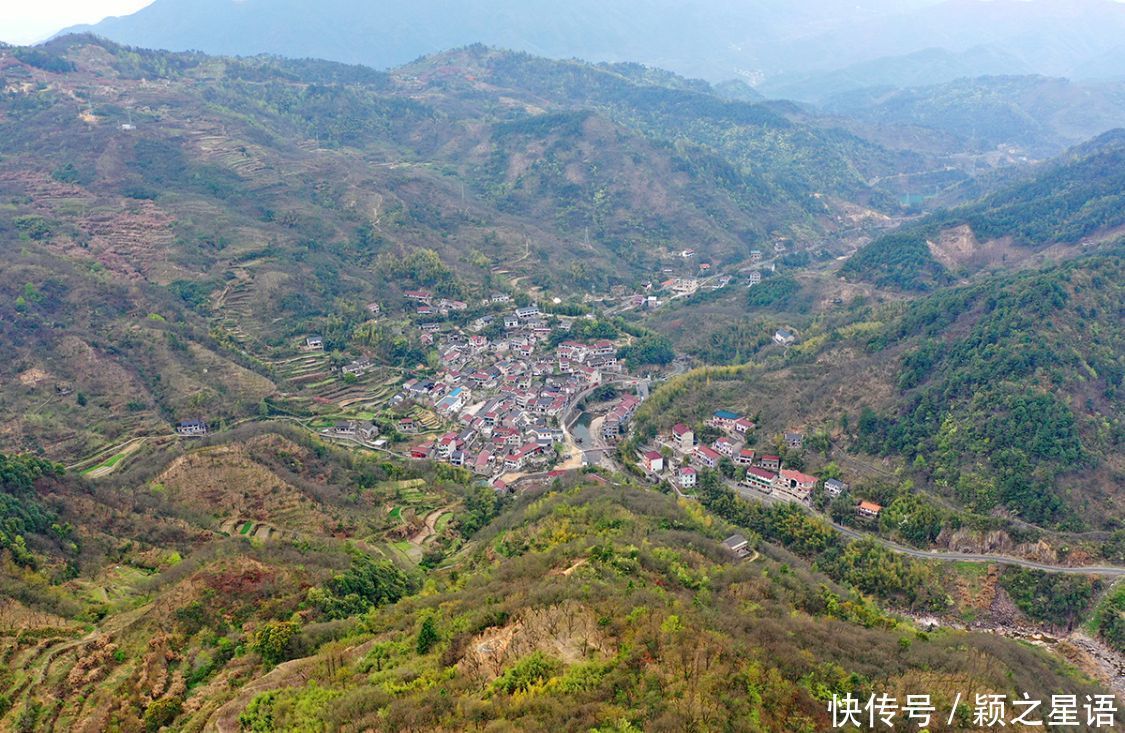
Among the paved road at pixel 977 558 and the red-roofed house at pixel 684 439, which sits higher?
the red-roofed house at pixel 684 439

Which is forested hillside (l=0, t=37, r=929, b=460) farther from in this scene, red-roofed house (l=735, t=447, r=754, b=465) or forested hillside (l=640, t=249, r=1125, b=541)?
forested hillside (l=640, t=249, r=1125, b=541)

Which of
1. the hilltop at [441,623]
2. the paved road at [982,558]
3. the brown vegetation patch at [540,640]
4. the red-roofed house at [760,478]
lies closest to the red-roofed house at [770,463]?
the red-roofed house at [760,478]

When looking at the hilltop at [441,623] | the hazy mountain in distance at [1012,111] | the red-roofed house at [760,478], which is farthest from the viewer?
the hazy mountain in distance at [1012,111]

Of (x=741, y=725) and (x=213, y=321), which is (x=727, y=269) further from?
(x=741, y=725)

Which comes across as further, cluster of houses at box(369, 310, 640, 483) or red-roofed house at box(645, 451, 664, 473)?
cluster of houses at box(369, 310, 640, 483)

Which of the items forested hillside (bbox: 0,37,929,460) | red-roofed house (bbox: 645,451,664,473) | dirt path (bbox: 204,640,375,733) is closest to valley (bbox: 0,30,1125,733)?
dirt path (bbox: 204,640,375,733)

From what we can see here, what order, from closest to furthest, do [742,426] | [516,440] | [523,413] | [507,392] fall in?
[742,426]
[516,440]
[523,413]
[507,392]

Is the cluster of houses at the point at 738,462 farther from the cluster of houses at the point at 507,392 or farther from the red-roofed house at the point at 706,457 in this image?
the cluster of houses at the point at 507,392

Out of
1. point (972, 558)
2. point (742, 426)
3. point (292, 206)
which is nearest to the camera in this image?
point (972, 558)

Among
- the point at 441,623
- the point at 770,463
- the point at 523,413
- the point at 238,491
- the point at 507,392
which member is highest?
the point at 441,623

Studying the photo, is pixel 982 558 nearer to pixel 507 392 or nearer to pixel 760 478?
pixel 760 478

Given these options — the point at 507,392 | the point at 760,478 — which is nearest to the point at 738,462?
the point at 760,478
